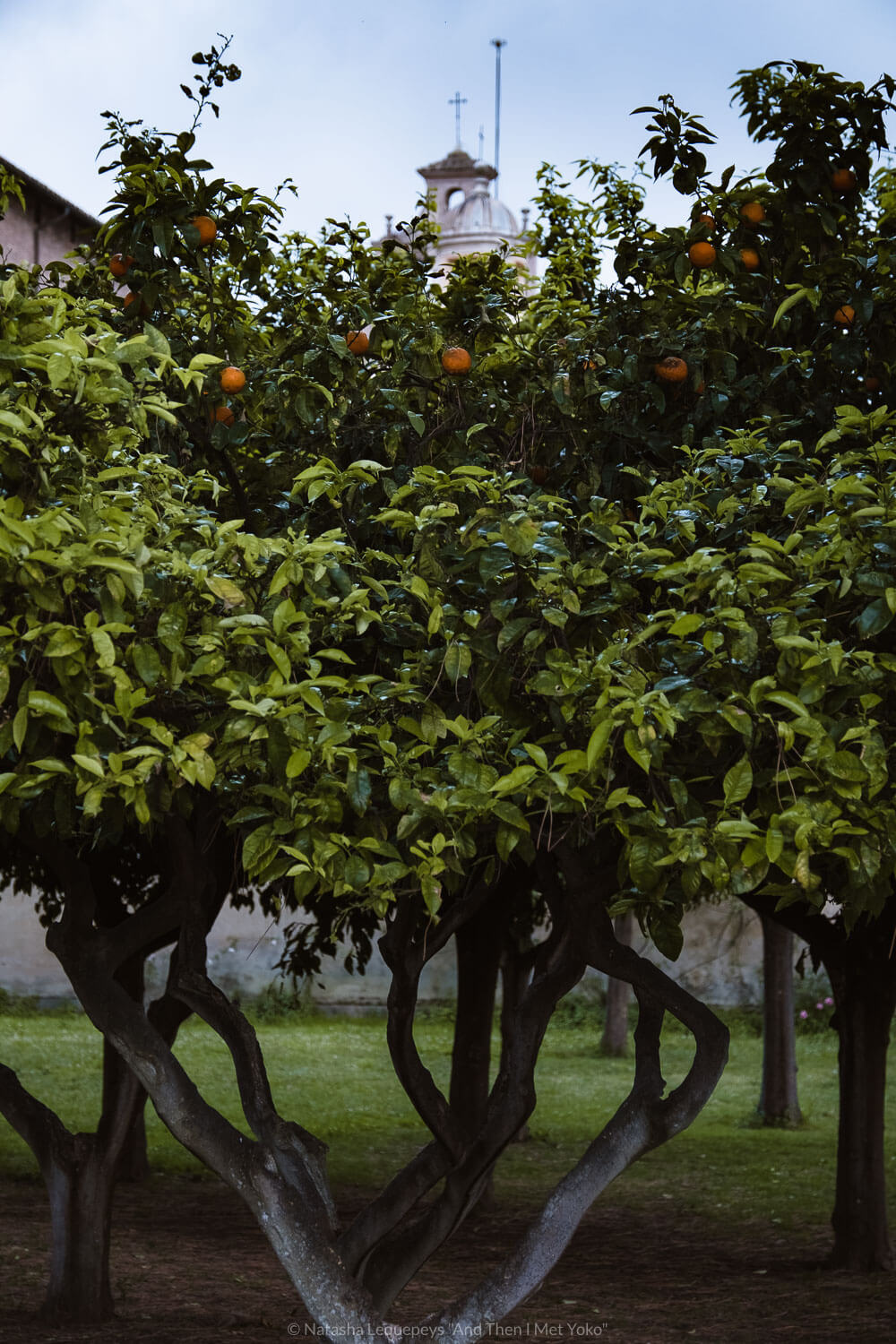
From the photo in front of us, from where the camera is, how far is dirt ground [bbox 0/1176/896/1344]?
22.7 feet

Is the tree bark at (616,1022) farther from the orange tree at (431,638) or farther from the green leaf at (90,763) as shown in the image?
the green leaf at (90,763)

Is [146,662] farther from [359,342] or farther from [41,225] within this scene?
[41,225]

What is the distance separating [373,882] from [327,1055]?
13.5m

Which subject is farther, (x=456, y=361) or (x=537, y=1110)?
(x=537, y=1110)

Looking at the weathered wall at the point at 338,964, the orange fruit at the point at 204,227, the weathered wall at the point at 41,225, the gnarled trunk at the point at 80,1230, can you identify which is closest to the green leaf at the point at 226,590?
the orange fruit at the point at 204,227

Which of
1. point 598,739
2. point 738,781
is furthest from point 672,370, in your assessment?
point 598,739

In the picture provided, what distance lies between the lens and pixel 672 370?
474 centimetres

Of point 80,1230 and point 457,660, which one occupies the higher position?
point 457,660

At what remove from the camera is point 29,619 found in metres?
3.07

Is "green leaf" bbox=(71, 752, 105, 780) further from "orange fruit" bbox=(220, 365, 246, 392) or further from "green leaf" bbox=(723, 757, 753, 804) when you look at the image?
"orange fruit" bbox=(220, 365, 246, 392)

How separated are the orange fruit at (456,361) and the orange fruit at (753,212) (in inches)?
47.1

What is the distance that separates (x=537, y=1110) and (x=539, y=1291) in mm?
6405

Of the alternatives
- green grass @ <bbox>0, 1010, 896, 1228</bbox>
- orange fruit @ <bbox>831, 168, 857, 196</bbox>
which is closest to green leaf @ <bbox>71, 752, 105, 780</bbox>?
orange fruit @ <bbox>831, 168, 857, 196</bbox>

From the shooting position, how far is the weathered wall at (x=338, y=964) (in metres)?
17.7
